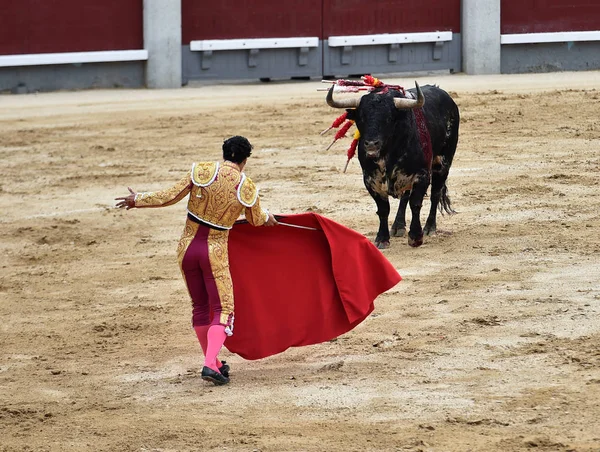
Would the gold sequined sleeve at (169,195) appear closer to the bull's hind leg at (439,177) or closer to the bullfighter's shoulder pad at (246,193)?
the bullfighter's shoulder pad at (246,193)

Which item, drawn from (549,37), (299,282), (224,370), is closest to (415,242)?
(299,282)

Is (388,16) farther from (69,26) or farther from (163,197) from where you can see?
(163,197)

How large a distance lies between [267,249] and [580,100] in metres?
8.23

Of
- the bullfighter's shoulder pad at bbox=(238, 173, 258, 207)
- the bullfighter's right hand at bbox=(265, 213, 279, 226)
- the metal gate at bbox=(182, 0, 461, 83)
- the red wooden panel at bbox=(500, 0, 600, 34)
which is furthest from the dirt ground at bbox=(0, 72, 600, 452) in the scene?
the red wooden panel at bbox=(500, 0, 600, 34)

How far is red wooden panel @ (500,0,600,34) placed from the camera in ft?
53.8

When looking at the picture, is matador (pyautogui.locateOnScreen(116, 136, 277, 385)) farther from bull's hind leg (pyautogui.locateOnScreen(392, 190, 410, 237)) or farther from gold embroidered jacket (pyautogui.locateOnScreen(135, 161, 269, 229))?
bull's hind leg (pyautogui.locateOnScreen(392, 190, 410, 237))

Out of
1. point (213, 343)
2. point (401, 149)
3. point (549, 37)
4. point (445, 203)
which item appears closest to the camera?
point (213, 343)

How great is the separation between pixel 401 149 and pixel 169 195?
2829mm

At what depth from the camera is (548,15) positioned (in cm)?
1644

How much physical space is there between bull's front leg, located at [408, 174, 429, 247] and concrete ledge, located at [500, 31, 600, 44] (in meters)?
8.59

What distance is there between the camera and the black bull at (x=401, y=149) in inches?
307

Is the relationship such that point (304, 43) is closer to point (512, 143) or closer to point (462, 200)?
point (512, 143)

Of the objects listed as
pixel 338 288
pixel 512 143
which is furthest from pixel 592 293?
pixel 512 143

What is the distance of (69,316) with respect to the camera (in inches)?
283
